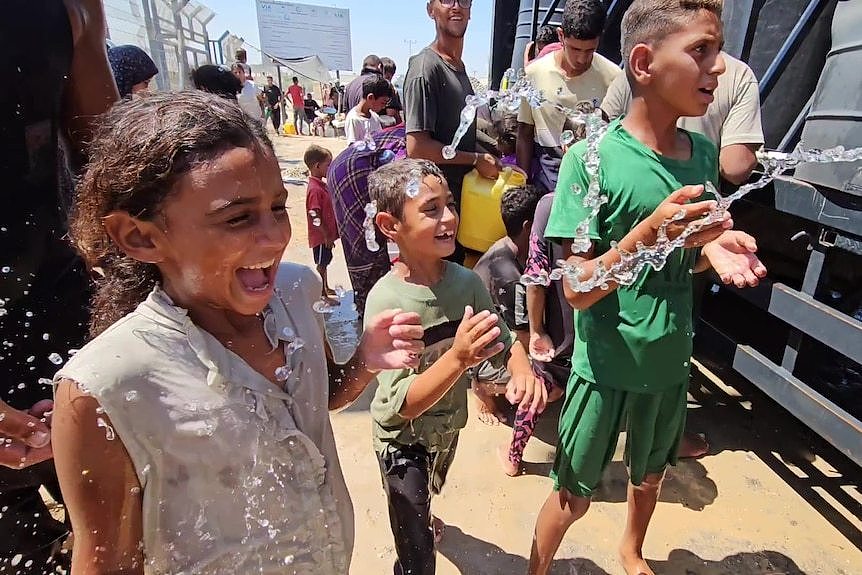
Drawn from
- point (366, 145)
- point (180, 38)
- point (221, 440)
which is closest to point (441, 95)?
point (366, 145)

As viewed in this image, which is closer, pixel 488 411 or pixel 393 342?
pixel 393 342

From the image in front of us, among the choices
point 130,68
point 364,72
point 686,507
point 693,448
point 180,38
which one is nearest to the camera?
point 686,507

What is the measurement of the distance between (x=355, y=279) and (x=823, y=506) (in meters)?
2.68

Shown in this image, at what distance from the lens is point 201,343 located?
977 millimetres

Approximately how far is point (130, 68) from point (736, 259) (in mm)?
4009

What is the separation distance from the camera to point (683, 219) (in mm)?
1382

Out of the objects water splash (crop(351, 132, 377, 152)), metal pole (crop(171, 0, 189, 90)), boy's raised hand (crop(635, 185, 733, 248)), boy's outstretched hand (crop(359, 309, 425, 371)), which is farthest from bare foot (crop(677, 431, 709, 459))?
metal pole (crop(171, 0, 189, 90))

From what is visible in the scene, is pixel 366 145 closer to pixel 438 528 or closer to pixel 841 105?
pixel 438 528

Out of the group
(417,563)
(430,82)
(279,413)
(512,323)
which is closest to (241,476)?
(279,413)

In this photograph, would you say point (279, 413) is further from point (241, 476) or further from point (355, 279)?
point (355, 279)

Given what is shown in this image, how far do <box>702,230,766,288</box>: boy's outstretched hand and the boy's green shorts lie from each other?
0.41m

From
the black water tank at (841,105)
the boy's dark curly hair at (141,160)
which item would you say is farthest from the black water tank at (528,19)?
the boy's dark curly hair at (141,160)

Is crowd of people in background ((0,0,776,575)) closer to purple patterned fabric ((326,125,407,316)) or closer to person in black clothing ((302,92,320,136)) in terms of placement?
purple patterned fabric ((326,125,407,316))

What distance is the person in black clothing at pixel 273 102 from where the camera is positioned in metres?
15.6
